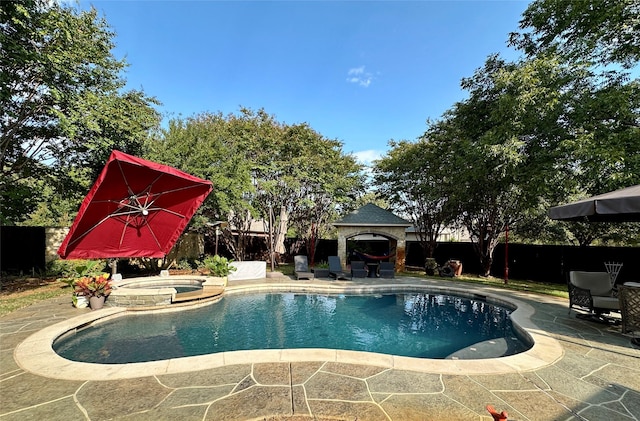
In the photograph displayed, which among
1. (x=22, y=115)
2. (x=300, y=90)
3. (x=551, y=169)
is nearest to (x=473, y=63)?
(x=551, y=169)

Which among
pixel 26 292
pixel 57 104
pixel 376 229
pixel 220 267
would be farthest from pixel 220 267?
pixel 376 229

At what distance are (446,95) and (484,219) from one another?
7.56m

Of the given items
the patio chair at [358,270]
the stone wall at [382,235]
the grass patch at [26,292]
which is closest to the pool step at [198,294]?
the grass patch at [26,292]

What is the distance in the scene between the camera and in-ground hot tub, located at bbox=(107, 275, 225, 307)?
761 centimetres

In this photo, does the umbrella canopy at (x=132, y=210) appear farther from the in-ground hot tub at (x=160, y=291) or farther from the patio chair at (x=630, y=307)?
the patio chair at (x=630, y=307)

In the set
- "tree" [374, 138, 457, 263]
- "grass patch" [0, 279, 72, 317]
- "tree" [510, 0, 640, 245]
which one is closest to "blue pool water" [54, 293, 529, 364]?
"grass patch" [0, 279, 72, 317]

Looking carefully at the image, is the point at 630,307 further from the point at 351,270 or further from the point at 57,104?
the point at 57,104

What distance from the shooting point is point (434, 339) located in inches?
263

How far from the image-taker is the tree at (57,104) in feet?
23.8

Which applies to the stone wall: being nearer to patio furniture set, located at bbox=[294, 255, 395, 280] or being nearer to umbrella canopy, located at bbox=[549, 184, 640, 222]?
patio furniture set, located at bbox=[294, 255, 395, 280]

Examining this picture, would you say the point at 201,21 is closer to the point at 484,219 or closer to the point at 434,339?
the point at 434,339

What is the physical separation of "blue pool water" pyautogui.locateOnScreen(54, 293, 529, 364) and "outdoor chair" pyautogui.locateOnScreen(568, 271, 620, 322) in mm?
1641

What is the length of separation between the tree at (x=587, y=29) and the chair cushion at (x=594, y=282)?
7.95 metres

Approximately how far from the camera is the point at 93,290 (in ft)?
22.9
